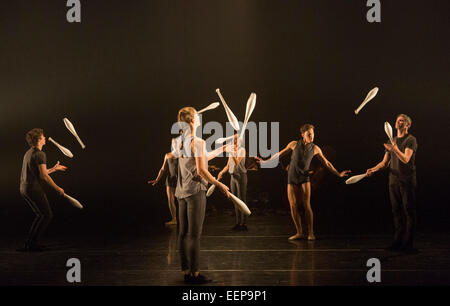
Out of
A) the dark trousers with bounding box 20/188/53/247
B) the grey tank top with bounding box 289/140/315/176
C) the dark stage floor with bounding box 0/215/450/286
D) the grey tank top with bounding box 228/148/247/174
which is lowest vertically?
the dark stage floor with bounding box 0/215/450/286

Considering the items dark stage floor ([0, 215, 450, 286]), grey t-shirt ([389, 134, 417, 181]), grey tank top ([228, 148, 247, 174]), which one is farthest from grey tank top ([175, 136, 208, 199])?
grey tank top ([228, 148, 247, 174])

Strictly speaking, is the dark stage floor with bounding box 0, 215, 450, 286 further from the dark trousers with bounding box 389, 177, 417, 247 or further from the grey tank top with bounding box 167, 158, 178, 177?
the grey tank top with bounding box 167, 158, 178, 177

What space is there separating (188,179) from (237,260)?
1229 millimetres

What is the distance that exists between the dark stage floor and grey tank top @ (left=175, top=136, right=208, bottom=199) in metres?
0.70

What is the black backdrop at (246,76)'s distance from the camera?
22.5 feet

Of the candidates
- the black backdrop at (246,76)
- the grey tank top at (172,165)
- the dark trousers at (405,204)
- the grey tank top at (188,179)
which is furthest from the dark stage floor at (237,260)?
the black backdrop at (246,76)

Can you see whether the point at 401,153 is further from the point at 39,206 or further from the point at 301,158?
the point at 39,206

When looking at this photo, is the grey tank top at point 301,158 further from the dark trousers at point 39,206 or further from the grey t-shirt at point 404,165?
the dark trousers at point 39,206

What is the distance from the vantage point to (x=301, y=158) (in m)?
5.08

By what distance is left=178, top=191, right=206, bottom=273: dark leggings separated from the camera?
11.1 ft

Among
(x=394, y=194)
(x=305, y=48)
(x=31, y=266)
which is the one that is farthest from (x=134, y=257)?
(x=305, y=48)

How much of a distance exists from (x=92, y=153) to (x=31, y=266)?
435 cm

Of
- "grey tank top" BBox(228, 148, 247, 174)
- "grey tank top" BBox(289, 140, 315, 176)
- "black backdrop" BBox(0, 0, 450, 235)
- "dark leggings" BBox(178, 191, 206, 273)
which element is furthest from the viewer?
"black backdrop" BBox(0, 0, 450, 235)

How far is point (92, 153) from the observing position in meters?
8.30
